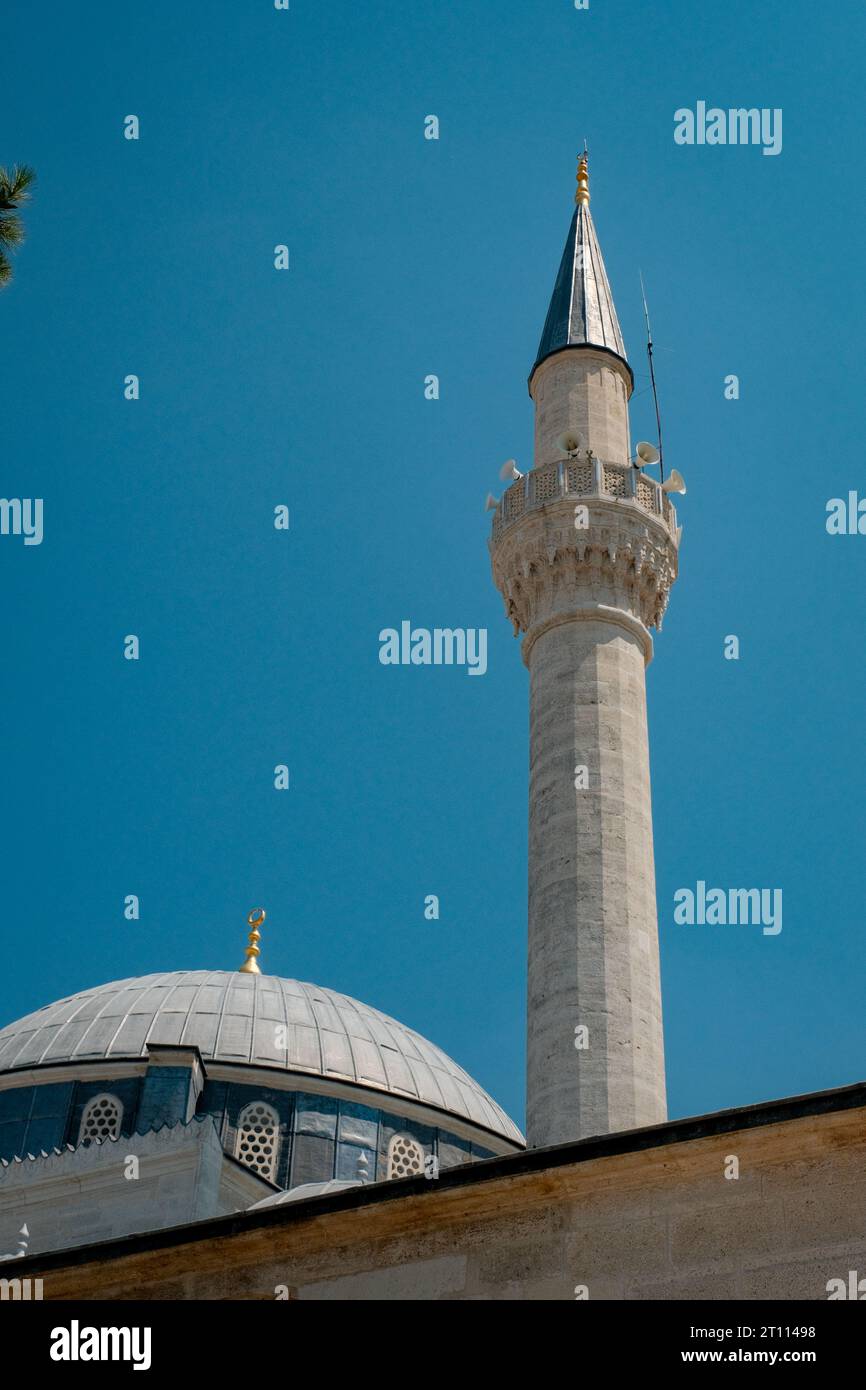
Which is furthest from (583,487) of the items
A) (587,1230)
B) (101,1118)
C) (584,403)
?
(587,1230)

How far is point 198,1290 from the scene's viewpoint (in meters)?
6.93

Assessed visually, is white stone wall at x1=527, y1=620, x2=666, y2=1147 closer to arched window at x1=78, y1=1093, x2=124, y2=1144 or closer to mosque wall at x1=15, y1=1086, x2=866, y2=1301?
arched window at x1=78, y1=1093, x2=124, y2=1144

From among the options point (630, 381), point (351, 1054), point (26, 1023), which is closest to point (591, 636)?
point (630, 381)

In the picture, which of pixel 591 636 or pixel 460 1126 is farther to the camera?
pixel 460 1126

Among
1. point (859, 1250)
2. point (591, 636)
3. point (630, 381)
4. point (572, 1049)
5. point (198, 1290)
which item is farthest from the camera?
point (630, 381)

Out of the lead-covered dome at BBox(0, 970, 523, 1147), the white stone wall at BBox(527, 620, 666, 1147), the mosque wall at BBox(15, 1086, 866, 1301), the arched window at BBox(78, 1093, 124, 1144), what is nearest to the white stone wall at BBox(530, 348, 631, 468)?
the white stone wall at BBox(527, 620, 666, 1147)

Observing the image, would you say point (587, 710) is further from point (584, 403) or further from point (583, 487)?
point (584, 403)

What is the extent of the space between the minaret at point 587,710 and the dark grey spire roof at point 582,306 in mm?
22

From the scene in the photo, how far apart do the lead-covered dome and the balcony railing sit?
6.45 m

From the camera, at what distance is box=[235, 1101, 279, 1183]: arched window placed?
17250 mm

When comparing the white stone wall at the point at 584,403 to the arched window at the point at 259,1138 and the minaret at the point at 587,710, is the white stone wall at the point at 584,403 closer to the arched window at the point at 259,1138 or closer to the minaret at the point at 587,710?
the minaret at the point at 587,710

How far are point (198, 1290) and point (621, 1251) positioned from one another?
6.12 feet
